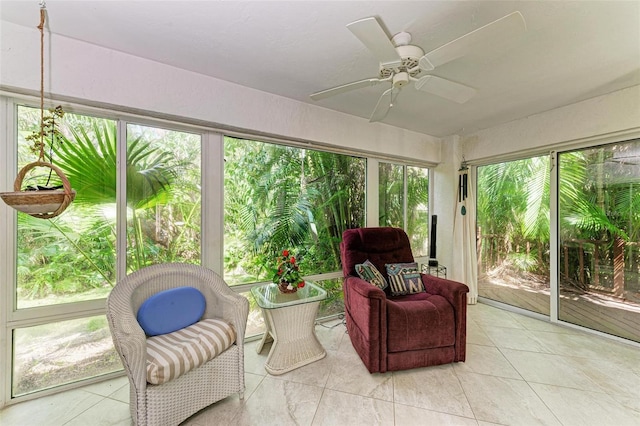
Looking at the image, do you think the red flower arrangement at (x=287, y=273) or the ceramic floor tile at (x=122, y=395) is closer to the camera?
the ceramic floor tile at (x=122, y=395)

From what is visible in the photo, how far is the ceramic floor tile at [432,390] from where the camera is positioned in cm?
157

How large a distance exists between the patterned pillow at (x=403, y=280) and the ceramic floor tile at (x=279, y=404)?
1077 mm

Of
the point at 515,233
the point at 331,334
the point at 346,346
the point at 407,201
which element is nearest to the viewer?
the point at 346,346

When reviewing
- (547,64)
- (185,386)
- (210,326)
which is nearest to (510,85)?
(547,64)

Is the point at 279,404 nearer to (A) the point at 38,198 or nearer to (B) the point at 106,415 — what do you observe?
(B) the point at 106,415

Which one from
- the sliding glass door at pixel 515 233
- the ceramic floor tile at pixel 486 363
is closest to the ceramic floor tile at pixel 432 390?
the ceramic floor tile at pixel 486 363

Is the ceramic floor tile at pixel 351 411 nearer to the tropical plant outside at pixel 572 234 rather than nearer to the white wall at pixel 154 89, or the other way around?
the white wall at pixel 154 89

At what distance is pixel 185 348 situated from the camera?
4.64 feet

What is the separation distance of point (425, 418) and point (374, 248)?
1.40 meters

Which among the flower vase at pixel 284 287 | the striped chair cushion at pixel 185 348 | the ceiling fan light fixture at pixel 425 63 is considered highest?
the ceiling fan light fixture at pixel 425 63

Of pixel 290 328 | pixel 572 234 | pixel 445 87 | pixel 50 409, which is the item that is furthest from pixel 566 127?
pixel 50 409

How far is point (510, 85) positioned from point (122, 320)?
3.24 metres

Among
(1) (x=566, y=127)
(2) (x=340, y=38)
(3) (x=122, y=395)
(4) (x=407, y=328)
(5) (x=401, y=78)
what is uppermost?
(2) (x=340, y=38)

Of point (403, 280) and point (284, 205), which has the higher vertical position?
point (284, 205)
